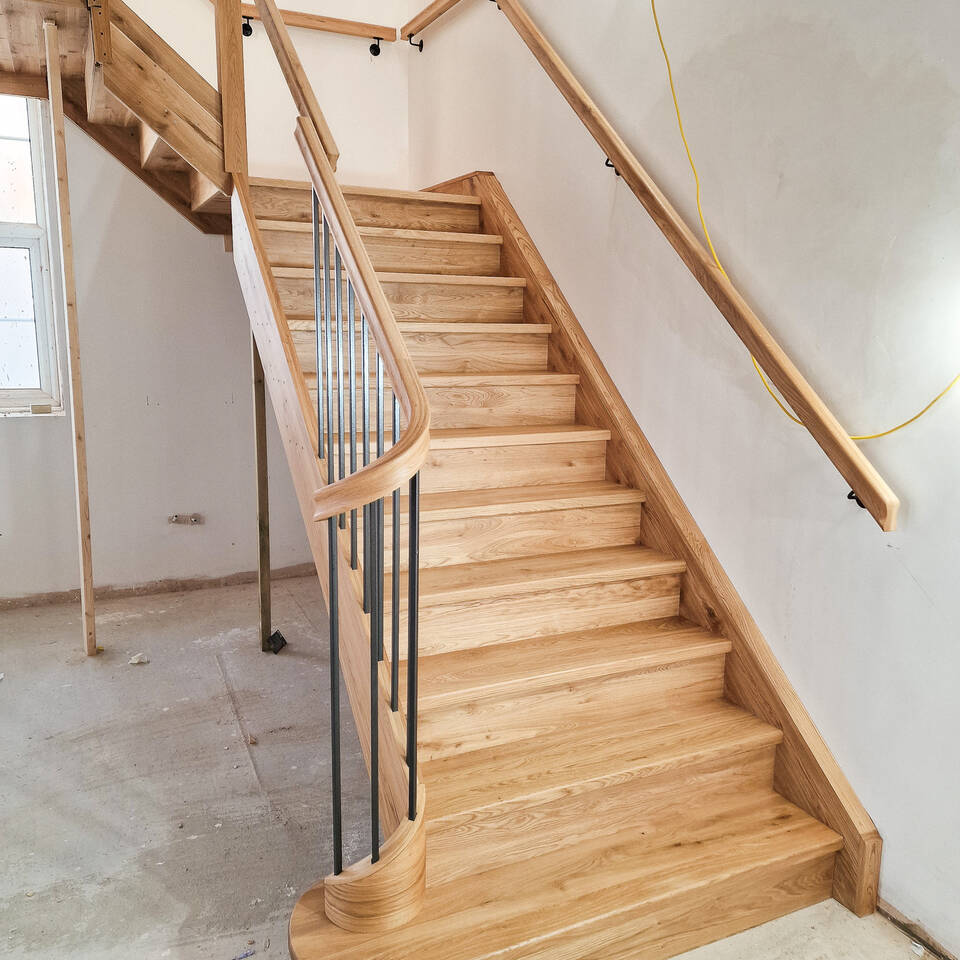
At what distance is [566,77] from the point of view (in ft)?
9.70

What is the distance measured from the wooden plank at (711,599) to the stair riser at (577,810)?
0.43 feet

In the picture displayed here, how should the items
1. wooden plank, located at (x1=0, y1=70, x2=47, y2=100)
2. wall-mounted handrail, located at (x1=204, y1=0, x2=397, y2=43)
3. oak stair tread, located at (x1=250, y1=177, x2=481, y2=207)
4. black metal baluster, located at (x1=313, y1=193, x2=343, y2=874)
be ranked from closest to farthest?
black metal baluster, located at (x1=313, y1=193, x2=343, y2=874) → oak stair tread, located at (x1=250, y1=177, x2=481, y2=207) → wooden plank, located at (x1=0, y1=70, x2=47, y2=100) → wall-mounted handrail, located at (x1=204, y1=0, x2=397, y2=43)

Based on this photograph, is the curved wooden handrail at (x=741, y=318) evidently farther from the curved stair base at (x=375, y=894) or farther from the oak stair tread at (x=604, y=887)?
the curved stair base at (x=375, y=894)

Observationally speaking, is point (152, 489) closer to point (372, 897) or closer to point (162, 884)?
point (162, 884)

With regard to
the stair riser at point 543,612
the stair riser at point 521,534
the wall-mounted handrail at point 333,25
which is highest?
the wall-mounted handrail at point 333,25

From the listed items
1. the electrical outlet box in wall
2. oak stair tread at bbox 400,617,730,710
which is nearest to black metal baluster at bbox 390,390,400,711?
oak stair tread at bbox 400,617,730,710

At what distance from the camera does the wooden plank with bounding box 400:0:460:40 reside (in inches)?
160

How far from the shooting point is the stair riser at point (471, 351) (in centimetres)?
310

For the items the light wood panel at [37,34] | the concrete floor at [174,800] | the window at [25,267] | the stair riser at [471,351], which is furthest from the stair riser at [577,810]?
the window at [25,267]

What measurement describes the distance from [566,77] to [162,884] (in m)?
2.83

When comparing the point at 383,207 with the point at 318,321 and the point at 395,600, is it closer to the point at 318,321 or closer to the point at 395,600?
the point at 318,321

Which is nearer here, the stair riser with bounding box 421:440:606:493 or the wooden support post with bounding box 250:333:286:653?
the stair riser with bounding box 421:440:606:493

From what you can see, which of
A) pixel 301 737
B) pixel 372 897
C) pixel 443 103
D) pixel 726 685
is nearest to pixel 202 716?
pixel 301 737

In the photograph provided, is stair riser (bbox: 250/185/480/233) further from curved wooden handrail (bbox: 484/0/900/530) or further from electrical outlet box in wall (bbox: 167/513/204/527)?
electrical outlet box in wall (bbox: 167/513/204/527)
